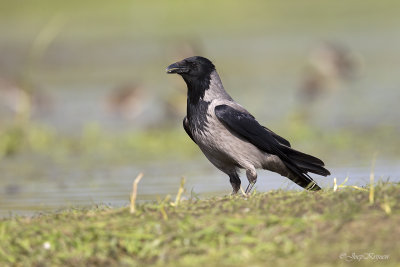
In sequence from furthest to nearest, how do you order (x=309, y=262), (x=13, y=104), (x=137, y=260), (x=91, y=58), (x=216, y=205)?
(x=91, y=58) < (x=13, y=104) < (x=216, y=205) < (x=137, y=260) < (x=309, y=262)

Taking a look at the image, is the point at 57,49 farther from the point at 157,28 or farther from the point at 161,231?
the point at 161,231

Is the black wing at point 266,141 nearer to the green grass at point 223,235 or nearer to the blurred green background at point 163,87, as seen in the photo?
the blurred green background at point 163,87

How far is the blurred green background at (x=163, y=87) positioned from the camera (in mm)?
9945

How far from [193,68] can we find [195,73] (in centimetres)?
6

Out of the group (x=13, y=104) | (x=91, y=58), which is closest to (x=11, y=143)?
(x=13, y=104)

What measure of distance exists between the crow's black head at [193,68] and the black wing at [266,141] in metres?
0.50

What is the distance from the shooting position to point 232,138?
6688 millimetres

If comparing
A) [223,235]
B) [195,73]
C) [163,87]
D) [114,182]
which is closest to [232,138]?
[195,73]

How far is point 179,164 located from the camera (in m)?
10.5

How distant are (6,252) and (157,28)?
72.3 ft

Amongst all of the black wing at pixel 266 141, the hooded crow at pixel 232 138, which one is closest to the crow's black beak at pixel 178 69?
the hooded crow at pixel 232 138

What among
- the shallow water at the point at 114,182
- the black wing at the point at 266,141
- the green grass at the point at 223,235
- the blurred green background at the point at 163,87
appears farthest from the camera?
the blurred green background at the point at 163,87

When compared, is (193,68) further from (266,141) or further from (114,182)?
(114,182)

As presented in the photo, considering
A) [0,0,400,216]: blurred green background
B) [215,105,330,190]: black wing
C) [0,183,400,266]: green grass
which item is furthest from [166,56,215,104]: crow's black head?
[0,183,400,266]: green grass
